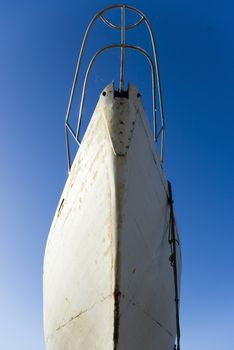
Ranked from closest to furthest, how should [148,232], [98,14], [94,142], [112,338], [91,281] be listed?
1. [112,338]
2. [91,281]
3. [148,232]
4. [94,142]
5. [98,14]

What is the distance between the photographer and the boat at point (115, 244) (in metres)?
4.21

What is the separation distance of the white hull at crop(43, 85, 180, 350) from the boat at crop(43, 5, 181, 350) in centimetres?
1

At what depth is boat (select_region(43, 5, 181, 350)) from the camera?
421 centimetres

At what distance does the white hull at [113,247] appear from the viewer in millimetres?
4195

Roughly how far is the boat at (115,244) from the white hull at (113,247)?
1 cm

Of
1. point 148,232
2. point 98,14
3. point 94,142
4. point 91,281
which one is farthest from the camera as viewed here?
point 98,14

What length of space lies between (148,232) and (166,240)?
728 millimetres

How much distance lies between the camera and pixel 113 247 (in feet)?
13.7

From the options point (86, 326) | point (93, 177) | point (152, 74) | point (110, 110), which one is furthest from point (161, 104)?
point (86, 326)

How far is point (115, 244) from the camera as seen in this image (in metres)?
4.18

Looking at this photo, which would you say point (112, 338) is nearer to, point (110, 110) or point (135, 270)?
point (135, 270)

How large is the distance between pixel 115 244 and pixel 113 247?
4 centimetres

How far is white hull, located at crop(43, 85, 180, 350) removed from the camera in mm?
4195

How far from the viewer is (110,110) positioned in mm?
4926
